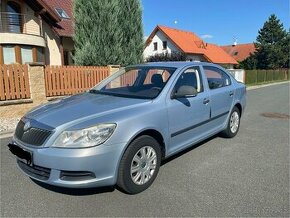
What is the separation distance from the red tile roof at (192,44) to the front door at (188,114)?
92.0ft

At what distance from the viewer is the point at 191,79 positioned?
469cm

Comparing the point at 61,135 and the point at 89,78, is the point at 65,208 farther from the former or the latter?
the point at 89,78

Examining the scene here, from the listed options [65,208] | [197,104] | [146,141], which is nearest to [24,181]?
[65,208]

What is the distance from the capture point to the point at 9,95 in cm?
859

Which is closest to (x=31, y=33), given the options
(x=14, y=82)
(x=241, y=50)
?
(x=14, y=82)

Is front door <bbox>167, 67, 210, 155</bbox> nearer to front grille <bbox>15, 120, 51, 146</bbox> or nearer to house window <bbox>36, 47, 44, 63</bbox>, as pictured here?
front grille <bbox>15, 120, 51, 146</bbox>

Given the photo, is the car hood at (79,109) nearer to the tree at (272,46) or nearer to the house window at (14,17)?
the house window at (14,17)

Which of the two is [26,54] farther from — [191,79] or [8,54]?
[191,79]

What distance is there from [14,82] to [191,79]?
6110 millimetres

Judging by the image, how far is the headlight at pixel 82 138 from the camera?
3043 mm

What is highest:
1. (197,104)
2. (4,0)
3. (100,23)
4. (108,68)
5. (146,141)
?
(4,0)

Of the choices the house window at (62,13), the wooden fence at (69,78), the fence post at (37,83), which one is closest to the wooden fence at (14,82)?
the fence post at (37,83)

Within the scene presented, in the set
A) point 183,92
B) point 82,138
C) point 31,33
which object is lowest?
point 82,138

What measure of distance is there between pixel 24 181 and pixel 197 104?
8.92ft
